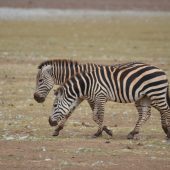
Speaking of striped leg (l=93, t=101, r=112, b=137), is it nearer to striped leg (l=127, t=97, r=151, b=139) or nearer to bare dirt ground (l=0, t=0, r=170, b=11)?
striped leg (l=127, t=97, r=151, b=139)

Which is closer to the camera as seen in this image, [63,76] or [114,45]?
[63,76]

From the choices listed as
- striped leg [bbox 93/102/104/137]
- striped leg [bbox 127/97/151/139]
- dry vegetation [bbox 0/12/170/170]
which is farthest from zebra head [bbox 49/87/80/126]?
striped leg [bbox 127/97/151/139]

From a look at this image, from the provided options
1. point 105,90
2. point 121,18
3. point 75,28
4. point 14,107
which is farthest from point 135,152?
point 121,18

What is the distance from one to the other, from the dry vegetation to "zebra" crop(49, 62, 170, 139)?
0.34 m

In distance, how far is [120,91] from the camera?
12.8m

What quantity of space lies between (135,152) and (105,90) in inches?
78.1

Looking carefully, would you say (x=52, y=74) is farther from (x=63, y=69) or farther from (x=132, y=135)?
(x=132, y=135)

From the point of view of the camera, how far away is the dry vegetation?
10.4 meters

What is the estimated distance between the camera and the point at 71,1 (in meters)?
54.3

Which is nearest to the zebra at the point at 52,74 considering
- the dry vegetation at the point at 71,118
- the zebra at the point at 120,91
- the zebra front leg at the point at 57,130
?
the dry vegetation at the point at 71,118

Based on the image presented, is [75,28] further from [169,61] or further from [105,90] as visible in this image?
[105,90]

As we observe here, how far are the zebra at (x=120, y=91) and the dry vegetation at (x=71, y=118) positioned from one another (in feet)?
1.12

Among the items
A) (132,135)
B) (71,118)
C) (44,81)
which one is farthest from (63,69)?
(132,135)

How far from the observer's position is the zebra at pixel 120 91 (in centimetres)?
1246
